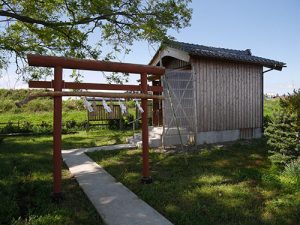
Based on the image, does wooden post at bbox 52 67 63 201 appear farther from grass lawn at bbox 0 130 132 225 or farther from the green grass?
the green grass

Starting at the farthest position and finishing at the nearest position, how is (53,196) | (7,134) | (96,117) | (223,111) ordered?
(96,117), (7,134), (223,111), (53,196)

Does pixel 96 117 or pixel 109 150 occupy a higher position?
pixel 96 117

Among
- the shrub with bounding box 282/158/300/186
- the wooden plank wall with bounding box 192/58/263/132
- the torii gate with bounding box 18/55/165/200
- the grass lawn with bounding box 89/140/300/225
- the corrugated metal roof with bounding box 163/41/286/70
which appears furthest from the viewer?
the wooden plank wall with bounding box 192/58/263/132

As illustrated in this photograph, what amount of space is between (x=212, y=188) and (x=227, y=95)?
805 centimetres

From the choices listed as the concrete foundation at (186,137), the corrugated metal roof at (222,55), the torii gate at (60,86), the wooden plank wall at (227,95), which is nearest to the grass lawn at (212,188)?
the torii gate at (60,86)

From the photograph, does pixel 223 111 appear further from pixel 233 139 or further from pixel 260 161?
pixel 260 161

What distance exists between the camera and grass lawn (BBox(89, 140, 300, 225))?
559cm

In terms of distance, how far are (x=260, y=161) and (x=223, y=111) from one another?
4489 millimetres

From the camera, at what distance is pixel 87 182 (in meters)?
8.09

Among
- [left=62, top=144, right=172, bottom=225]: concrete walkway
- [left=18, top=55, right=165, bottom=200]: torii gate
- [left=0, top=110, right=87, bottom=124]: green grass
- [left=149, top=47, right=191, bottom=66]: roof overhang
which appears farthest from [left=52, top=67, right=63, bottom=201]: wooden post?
[left=0, top=110, right=87, bottom=124]: green grass

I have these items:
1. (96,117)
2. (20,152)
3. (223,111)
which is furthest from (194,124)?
(96,117)

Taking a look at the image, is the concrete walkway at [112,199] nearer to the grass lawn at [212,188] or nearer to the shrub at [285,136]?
the grass lawn at [212,188]

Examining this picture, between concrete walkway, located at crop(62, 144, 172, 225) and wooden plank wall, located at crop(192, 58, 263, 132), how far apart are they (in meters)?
6.08

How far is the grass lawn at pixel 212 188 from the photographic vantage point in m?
5.59
